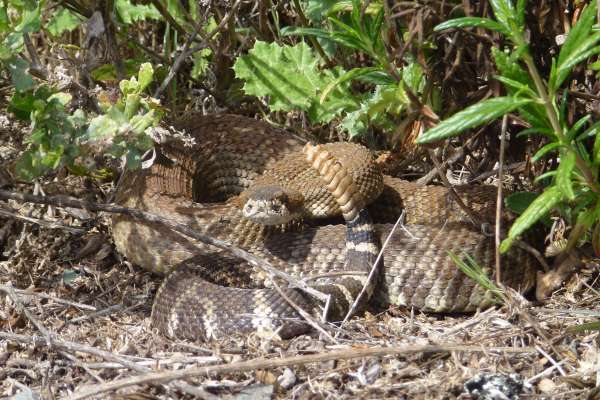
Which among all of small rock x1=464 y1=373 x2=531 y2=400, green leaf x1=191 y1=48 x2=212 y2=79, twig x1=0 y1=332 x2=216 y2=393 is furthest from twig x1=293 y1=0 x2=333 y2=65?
small rock x1=464 y1=373 x2=531 y2=400

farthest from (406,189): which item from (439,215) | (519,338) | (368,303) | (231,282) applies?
(519,338)

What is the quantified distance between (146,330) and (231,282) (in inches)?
24.6

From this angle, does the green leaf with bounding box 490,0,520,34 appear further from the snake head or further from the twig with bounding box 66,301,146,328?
the twig with bounding box 66,301,146,328

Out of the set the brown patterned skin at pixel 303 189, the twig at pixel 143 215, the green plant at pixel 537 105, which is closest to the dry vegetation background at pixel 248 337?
the brown patterned skin at pixel 303 189

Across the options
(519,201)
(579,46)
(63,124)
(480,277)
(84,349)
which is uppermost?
(579,46)

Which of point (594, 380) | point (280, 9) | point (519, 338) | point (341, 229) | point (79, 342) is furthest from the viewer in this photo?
point (280, 9)

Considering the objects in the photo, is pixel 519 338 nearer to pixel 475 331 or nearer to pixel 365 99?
pixel 475 331

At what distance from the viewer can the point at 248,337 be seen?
4.52 meters

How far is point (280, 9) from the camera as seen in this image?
261 inches

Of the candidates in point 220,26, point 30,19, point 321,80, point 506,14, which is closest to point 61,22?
point 220,26

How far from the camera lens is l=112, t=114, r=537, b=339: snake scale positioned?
4.72 metres

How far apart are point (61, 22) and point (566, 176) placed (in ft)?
13.2

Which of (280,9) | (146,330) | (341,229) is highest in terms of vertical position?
(280,9)

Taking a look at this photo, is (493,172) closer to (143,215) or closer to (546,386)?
(546,386)
